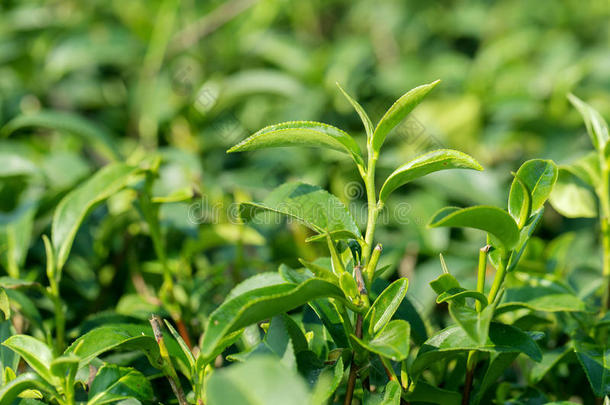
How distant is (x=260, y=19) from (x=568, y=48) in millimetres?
1035

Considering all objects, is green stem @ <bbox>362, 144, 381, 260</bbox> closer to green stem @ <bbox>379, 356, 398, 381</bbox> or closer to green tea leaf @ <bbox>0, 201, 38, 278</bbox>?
green stem @ <bbox>379, 356, 398, 381</bbox>

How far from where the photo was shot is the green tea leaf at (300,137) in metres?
0.66

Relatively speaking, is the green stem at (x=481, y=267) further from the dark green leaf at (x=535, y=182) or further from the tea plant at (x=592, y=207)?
the tea plant at (x=592, y=207)

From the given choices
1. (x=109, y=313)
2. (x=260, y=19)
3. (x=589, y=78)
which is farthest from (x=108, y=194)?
(x=589, y=78)

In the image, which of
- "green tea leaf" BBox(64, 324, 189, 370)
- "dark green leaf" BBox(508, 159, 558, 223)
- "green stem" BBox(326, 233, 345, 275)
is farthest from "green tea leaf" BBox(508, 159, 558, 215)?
"green tea leaf" BBox(64, 324, 189, 370)

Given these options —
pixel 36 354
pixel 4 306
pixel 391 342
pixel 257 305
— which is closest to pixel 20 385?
pixel 36 354

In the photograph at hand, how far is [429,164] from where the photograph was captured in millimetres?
649

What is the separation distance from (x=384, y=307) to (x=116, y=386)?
329 mm

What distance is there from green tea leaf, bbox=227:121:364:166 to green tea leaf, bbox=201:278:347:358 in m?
0.16

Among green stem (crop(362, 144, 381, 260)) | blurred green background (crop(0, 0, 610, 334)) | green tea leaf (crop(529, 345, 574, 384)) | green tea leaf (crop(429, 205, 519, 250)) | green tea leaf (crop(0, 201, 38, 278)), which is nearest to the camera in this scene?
green tea leaf (crop(429, 205, 519, 250))

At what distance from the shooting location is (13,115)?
1.59 m

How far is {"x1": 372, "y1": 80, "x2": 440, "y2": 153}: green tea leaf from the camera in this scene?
2.12 feet

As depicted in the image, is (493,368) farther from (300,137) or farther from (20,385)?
(20,385)

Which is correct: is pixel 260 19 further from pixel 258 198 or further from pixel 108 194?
pixel 108 194
